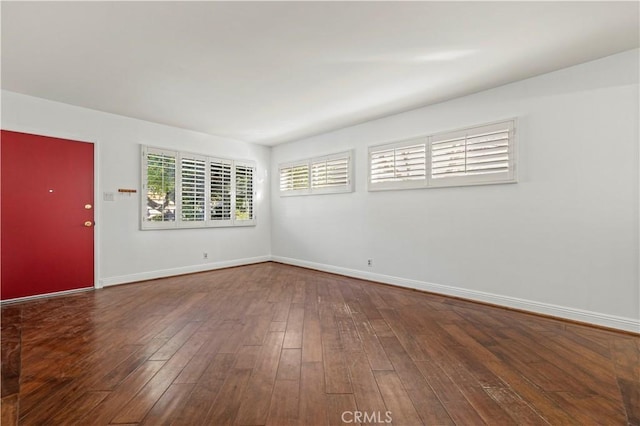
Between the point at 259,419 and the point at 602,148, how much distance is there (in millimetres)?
3854

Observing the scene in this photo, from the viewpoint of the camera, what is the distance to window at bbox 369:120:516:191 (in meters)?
3.58

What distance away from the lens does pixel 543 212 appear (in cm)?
330

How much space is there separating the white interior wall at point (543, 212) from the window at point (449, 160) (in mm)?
109

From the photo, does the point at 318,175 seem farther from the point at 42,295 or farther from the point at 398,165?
the point at 42,295

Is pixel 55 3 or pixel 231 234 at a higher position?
pixel 55 3

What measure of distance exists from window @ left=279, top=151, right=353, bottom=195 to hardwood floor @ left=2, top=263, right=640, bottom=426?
245 centimetres

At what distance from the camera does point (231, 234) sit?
613 centimetres

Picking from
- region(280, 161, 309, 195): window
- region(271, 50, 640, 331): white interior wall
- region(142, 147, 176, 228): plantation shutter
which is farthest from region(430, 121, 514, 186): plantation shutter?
region(142, 147, 176, 228): plantation shutter

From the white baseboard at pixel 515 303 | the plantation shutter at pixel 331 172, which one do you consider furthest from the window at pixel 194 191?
the white baseboard at pixel 515 303

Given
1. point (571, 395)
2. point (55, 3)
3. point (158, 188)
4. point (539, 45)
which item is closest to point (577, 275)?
point (571, 395)

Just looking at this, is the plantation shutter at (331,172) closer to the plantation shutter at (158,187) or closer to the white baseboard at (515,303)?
the white baseboard at (515,303)

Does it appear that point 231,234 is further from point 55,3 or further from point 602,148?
point 602,148

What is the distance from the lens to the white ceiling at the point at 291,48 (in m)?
2.24

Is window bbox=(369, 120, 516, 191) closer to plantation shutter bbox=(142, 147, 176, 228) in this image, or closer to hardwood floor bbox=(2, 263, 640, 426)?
hardwood floor bbox=(2, 263, 640, 426)
